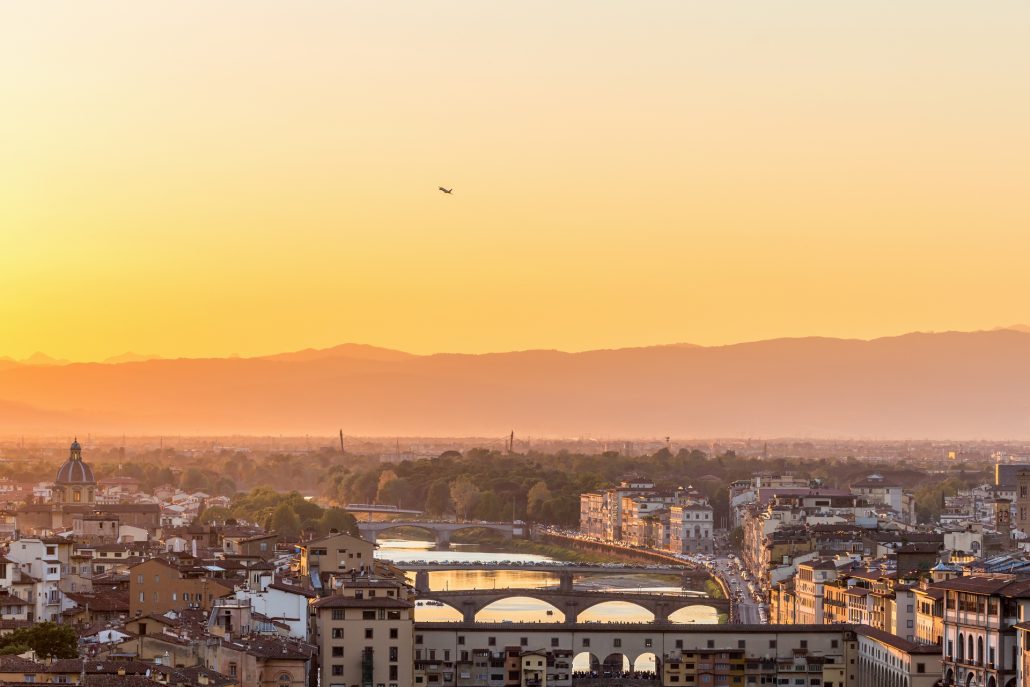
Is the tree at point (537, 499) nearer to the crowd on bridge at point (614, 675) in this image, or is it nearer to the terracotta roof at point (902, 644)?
the crowd on bridge at point (614, 675)

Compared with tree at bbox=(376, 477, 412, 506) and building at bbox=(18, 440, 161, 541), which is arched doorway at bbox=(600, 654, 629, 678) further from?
tree at bbox=(376, 477, 412, 506)

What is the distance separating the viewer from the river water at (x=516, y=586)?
62250 mm

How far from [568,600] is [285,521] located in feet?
105

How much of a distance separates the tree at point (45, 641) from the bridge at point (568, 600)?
25.1 meters

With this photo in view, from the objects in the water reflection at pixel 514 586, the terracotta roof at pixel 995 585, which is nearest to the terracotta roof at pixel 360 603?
the terracotta roof at pixel 995 585

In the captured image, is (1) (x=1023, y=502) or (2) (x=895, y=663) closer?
(2) (x=895, y=663)

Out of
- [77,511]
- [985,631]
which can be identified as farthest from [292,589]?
[77,511]

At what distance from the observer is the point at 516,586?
77875mm

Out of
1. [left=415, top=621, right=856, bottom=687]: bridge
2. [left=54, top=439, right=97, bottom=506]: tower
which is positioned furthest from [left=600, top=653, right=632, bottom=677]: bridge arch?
[left=54, top=439, right=97, bottom=506]: tower

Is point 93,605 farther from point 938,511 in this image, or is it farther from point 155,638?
point 938,511

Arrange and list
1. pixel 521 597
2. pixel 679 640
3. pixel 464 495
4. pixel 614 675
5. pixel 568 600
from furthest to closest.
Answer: pixel 464 495 → pixel 521 597 → pixel 568 600 → pixel 679 640 → pixel 614 675

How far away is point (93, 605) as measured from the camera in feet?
149

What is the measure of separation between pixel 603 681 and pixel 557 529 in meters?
74.1

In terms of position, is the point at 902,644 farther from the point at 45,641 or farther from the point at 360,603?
the point at 45,641
